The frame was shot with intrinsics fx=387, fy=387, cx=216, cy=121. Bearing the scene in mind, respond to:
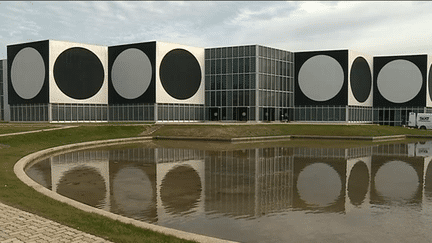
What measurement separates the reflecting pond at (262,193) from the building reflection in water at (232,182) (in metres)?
0.04

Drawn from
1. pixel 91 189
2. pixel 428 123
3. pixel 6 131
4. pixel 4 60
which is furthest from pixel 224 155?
pixel 4 60

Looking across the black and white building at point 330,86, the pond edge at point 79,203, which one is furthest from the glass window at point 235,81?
the pond edge at point 79,203

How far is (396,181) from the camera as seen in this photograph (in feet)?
62.8

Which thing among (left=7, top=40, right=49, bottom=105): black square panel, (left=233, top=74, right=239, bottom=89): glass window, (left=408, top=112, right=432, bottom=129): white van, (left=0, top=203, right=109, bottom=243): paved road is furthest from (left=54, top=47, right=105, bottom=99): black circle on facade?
(left=0, top=203, right=109, bottom=243): paved road

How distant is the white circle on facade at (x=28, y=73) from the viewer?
224 feet

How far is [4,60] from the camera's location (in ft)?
269

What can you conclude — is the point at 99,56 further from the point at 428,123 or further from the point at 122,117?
the point at 428,123

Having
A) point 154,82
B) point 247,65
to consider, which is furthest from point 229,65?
point 154,82

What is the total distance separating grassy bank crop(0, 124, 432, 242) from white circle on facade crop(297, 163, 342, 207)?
7692 millimetres

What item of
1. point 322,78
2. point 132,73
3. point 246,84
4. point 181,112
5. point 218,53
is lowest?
point 181,112

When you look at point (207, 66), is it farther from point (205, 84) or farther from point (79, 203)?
point (79, 203)

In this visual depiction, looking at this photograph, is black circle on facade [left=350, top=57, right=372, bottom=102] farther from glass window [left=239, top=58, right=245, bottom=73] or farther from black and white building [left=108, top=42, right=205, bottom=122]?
black and white building [left=108, top=42, right=205, bottom=122]

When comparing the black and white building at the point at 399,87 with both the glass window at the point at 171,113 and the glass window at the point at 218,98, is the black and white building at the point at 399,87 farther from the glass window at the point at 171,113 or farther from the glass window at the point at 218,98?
the glass window at the point at 171,113

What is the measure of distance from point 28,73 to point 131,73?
18235 millimetres
